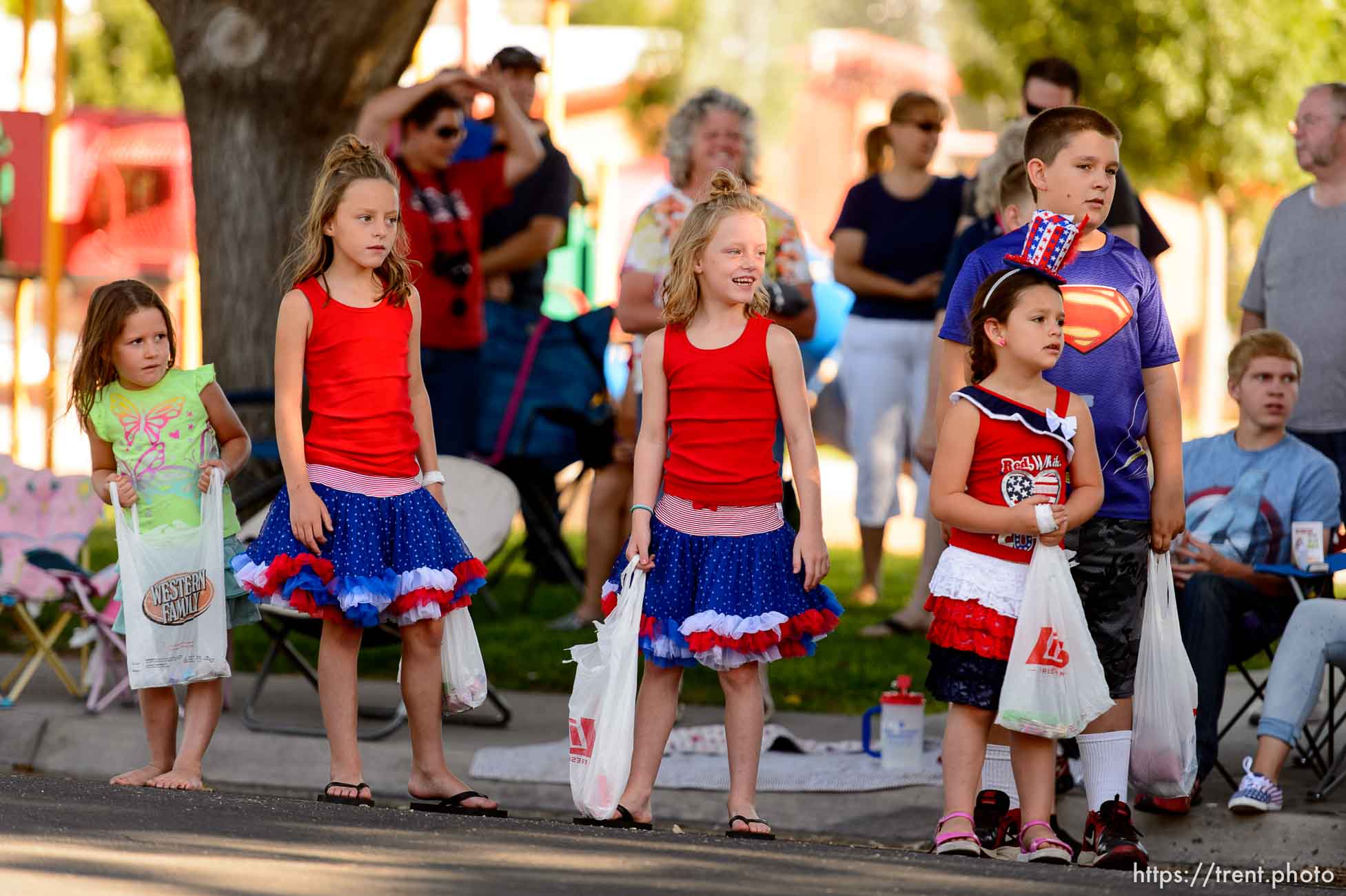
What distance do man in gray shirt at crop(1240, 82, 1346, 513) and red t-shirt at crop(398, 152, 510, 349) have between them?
307 centimetres

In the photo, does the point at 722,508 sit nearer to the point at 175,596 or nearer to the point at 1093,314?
the point at 1093,314

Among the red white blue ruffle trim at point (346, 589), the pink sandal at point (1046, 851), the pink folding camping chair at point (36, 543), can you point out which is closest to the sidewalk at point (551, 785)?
the pink folding camping chair at point (36, 543)

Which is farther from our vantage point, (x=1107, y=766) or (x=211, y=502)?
(x=211, y=502)

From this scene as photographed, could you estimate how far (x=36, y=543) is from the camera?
24.8 feet

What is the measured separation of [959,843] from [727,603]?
0.84 metres

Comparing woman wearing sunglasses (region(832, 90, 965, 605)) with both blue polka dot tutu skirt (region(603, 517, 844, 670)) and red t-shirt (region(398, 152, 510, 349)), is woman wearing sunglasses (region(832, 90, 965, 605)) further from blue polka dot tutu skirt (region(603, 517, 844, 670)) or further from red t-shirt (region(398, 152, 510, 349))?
blue polka dot tutu skirt (region(603, 517, 844, 670))

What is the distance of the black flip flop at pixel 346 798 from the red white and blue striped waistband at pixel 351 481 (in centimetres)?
80

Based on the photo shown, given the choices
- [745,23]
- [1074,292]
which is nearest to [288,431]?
[1074,292]

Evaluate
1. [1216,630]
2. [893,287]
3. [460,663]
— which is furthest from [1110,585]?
[893,287]

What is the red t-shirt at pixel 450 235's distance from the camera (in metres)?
8.11

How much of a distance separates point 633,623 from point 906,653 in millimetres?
3150

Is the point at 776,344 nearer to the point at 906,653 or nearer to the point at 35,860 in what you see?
the point at 35,860

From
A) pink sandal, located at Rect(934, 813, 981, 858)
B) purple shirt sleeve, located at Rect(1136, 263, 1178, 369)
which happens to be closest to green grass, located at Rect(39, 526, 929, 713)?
pink sandal, located at Rect(934, 813, 981, 858)

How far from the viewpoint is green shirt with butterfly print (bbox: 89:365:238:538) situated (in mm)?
5844
